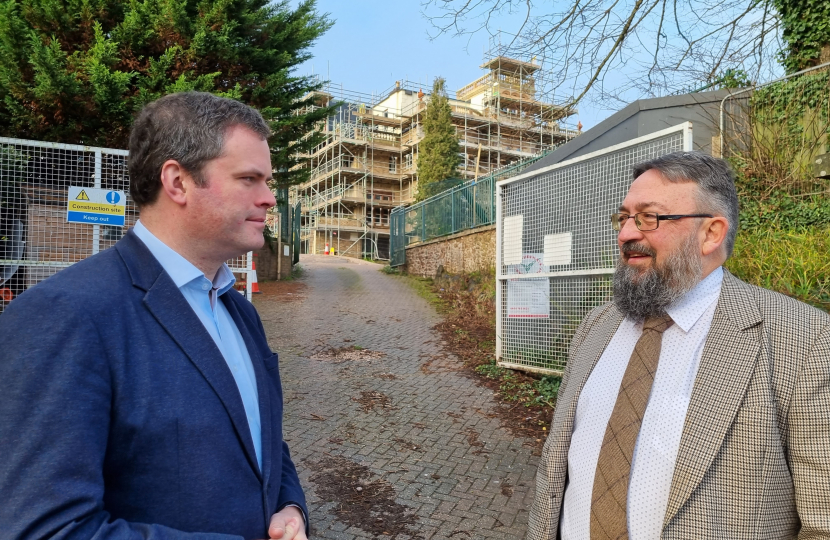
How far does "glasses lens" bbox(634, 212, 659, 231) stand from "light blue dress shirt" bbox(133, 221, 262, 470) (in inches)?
59.6

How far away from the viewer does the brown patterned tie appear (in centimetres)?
176

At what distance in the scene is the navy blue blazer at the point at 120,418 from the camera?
3.34ft

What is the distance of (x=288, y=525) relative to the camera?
1.45 m

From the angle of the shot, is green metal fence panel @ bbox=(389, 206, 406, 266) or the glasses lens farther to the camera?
green metal fence panel @ bbox=(389, 206, 406, 266)

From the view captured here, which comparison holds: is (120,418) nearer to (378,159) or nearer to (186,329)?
(186,329)

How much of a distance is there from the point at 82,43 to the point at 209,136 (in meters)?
10.5

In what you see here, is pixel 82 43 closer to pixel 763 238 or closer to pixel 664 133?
pixel 664 133

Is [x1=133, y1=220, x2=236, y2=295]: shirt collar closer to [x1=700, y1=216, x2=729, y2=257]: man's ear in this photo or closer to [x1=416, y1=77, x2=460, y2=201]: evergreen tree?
[x1=700, y1=216, x2=729, y2=257]: man's ear

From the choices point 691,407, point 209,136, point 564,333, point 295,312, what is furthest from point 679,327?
point 295,312

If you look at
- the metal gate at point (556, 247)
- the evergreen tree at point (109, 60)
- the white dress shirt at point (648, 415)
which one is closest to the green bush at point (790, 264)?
the metal gate at point (556, 247)

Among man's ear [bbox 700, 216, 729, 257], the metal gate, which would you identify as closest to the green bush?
the metal gate

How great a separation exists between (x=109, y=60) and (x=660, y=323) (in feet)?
32.5

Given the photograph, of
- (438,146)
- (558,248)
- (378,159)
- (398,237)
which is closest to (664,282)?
(558,248)

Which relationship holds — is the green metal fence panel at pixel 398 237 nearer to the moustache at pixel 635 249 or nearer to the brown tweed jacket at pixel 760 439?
the moustache at pixel 635 249
